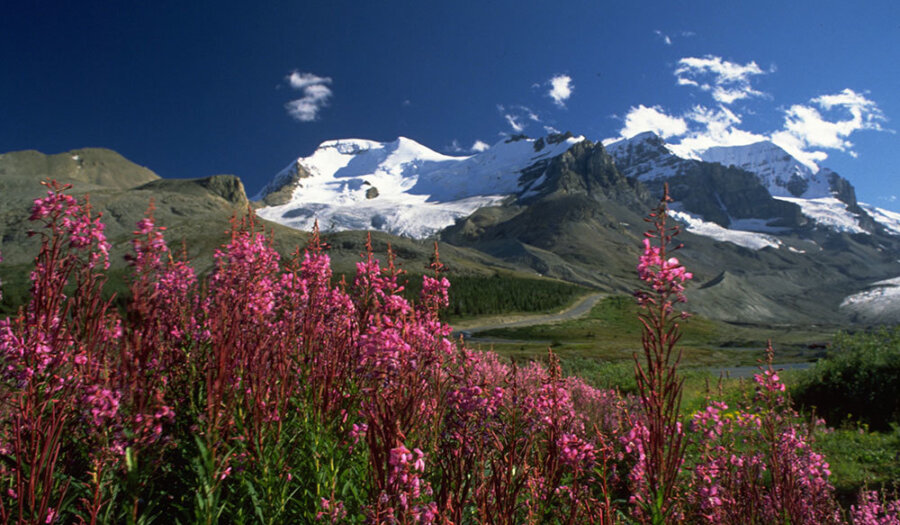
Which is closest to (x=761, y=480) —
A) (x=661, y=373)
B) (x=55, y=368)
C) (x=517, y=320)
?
(x=661, y=373)

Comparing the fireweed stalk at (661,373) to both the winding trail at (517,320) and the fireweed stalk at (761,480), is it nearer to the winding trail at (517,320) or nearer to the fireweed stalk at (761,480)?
the fireweed stalk at (761,480)

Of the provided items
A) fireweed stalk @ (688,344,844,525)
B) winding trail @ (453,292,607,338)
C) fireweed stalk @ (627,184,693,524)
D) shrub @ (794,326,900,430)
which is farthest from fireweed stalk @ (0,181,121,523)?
winding trail @ (453,292,607,338)

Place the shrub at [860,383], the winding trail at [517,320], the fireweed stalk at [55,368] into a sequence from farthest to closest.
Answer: the winding trail at [517,320] < the shrub at [860,383] < the fireweed stalk at [55,368]

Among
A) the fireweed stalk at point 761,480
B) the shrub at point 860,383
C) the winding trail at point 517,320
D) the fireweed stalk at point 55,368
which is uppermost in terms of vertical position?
the fireweed stalk at point 55,368

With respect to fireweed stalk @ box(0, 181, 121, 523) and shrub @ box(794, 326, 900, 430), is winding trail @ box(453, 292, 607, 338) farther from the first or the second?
fireweed stalk @ box(0, 181, 121, 523)

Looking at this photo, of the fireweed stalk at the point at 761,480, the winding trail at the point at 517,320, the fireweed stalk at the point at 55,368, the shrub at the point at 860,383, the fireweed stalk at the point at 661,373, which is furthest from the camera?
the winding trail at the point at 517,320

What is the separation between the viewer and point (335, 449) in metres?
3.55

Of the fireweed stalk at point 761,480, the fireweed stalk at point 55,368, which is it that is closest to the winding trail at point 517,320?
the fireweed stalk at point 761,480

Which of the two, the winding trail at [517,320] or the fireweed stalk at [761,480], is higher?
the fireweed stalk at [761,480]

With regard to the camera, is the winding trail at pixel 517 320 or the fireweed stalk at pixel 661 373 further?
the winding trail at pixel 517 320

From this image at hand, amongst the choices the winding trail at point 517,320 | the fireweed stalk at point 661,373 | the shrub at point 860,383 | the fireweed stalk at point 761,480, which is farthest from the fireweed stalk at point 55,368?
the winding trail at point 517,320

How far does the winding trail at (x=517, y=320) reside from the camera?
85925mm

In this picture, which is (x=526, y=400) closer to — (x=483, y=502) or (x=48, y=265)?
(x=483, y=502)

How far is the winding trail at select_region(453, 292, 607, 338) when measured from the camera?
282 feet
